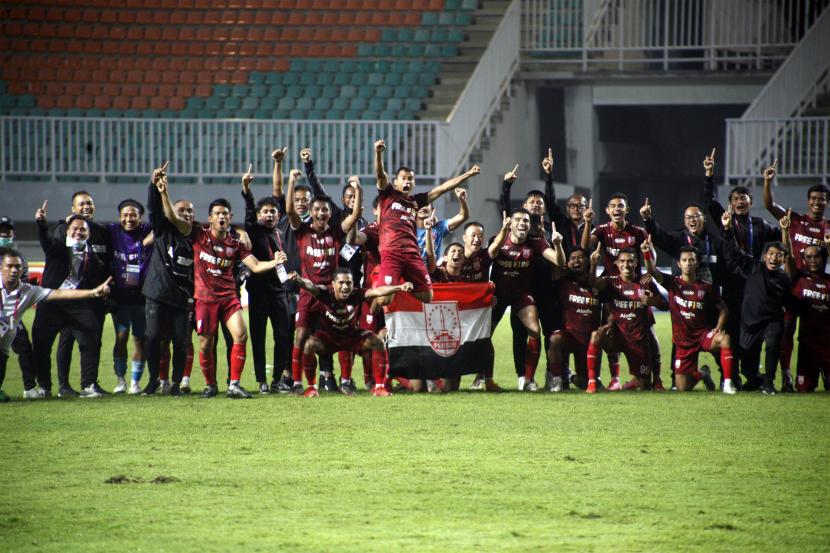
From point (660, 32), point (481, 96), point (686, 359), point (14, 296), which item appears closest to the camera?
point (14, 296)

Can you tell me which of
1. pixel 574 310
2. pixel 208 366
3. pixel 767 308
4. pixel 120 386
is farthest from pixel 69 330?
pixel 767 308

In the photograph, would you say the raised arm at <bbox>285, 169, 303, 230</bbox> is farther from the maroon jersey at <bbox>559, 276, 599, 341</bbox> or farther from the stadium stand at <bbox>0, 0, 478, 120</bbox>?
the stadium stand at <bbox>0, 0, 478, 120</bbox>

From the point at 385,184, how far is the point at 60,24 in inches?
657

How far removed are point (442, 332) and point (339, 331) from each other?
3.11 feet

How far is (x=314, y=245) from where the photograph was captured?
984 centimetres

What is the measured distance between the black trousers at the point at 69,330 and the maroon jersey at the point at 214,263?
92cm

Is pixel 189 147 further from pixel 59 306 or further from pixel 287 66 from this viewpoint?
pixel 59 306

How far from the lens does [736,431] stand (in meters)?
7.73

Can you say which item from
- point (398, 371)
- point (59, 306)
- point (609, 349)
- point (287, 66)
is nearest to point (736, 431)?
point (609, 349)

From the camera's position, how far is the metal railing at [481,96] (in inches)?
829

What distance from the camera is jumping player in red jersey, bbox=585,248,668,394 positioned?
401 inches

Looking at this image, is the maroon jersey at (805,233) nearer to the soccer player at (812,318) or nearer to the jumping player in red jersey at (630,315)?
the soccer player at (812,318)

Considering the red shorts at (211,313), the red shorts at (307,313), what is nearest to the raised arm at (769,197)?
the red shorts at (307,313)

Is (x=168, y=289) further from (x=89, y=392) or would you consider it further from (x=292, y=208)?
(x=292, y=208)
